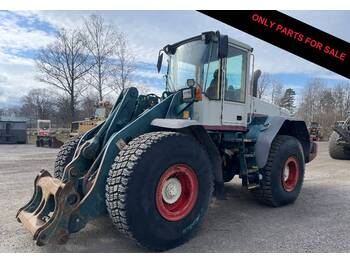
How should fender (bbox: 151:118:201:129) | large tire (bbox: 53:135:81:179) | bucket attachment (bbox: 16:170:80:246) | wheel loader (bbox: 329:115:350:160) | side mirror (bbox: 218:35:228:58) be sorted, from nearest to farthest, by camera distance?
bucket attachment (bbox: 16:170:80:246)
fender (bbox: 151:118:201:129)
side mirror (bbox: 218:35:228:58)
large tire (bbox: 53:135:81:179)
wheel loader (bbox: 329:115:350:160)

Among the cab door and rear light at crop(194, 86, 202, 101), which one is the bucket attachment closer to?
rear light at crop(194, 86, 202, 101)

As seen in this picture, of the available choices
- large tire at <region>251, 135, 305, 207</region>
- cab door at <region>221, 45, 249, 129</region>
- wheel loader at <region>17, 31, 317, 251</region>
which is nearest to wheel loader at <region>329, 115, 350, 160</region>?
wheel loader at <region>17, 31, 317, 251</region>

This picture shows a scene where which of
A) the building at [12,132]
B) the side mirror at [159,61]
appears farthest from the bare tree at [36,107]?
the side mirror at [159,61]

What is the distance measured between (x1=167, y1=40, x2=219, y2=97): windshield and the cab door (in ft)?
0.75

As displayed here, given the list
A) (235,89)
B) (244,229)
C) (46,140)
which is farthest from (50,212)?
(46,140)

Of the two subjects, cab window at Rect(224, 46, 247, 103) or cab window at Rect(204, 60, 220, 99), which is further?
cab window at Rect(224, 46, 247, 103)

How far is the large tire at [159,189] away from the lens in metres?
3.36

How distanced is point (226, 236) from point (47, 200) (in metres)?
2.22

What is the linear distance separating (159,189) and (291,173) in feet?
10.8

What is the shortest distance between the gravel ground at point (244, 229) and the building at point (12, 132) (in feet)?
72.6

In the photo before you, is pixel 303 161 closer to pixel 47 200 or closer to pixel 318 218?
pixel 318 218

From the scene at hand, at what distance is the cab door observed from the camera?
5.09 m

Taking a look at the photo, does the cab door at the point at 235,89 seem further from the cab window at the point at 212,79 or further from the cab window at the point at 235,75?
the cab window at the point at 212,79

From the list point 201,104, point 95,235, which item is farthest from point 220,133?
point 95,235
